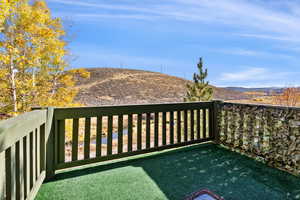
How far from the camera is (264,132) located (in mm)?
2811

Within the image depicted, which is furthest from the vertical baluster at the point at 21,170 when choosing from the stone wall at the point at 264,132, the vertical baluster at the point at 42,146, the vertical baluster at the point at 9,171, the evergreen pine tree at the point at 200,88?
the evergreen pine tree at the point at 200,88

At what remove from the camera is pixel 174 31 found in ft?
34.3

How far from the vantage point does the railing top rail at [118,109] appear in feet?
7.99

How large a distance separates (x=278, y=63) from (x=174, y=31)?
7.82 metres

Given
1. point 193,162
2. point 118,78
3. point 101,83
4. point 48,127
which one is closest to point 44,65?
point 48,127

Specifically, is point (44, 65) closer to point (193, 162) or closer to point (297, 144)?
point (193, 162)

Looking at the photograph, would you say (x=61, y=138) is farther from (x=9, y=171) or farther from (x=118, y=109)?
(x=9, y=171)

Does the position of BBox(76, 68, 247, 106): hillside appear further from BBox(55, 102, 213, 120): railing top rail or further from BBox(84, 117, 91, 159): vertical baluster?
BBox(84, 117, 91, 159): vertical baluster

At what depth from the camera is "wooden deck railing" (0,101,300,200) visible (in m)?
1.40

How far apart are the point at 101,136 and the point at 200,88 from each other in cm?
480

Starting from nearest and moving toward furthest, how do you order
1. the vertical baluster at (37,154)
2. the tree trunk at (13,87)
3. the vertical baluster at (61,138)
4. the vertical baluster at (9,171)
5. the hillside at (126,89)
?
the vertical baluster at (9,171), the vertical baluster at (37,154), the vertical baluster at (61,138), the tree trunk at (13,87), the hillside at (126,89)

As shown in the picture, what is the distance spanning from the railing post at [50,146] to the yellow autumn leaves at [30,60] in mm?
3602

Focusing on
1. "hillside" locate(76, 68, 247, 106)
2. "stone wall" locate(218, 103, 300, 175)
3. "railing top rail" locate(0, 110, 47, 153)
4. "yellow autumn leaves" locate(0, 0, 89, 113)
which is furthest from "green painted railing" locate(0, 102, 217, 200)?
"hillside" locate(76, 68, 247, 106)

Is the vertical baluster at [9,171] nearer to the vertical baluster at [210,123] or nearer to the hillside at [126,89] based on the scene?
the vertical baluster at [210,123]
